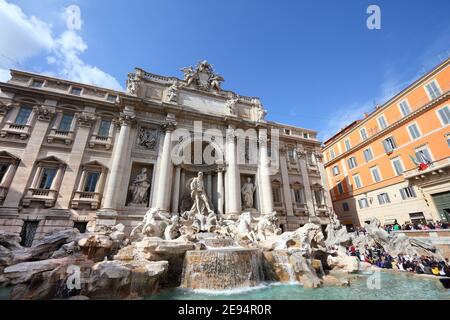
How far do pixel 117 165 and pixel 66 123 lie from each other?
4930mm

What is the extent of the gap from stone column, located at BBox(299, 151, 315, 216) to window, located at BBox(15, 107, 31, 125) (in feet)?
71.4

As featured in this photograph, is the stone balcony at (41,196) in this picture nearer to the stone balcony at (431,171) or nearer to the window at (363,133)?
the stone balcony at (431,171)

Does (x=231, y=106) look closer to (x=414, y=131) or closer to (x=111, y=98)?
(x=111, y=98)

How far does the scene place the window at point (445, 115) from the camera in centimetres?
1411

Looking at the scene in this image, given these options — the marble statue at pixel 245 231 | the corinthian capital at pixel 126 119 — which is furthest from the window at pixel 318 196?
the corinthian capital at pixel 126 119

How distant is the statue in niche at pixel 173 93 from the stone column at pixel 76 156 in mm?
5515

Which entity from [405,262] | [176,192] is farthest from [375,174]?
[176,192]

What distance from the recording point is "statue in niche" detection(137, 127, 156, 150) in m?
14.3

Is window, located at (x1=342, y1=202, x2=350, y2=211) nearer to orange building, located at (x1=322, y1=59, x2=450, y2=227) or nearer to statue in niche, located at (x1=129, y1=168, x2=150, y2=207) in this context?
orange building, located at (x1=322, y1=59, x2=450, y2=227)

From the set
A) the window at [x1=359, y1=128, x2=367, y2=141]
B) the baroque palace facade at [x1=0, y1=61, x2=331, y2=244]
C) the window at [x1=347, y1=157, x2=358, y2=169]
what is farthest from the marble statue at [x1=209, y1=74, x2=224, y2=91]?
the window at [x1=347, y1=157, x2=358, y2=169]

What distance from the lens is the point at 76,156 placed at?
12289 mm
